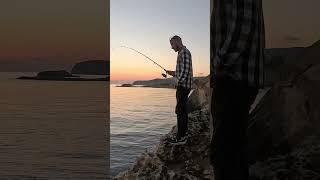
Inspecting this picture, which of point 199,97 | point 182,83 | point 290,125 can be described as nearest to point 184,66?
point 182,83

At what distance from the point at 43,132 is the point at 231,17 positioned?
131 cm

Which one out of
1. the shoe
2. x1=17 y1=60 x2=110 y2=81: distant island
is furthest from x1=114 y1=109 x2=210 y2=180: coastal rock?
x1=17 y1=60 x2=110 y2=81: distant island

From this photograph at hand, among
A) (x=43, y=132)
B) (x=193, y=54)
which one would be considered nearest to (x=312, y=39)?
(x=193, y=54)

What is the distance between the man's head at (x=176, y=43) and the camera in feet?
8.26

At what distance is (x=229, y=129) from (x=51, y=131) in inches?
47.2

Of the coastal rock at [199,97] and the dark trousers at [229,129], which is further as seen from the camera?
the coastal rock at [199,97]

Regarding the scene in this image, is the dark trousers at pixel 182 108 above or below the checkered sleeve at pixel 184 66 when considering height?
below

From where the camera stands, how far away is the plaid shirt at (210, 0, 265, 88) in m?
1.51

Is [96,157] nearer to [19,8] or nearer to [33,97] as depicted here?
[33,97]

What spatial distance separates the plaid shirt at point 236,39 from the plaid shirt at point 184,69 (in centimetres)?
96

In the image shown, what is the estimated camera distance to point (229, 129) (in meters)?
1.51

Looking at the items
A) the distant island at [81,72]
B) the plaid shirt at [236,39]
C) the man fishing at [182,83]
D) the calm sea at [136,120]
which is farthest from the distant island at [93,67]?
the plaid shirt at [236,39]

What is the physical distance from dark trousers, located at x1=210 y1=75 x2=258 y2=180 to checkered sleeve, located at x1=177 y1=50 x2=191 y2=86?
0.99 metres

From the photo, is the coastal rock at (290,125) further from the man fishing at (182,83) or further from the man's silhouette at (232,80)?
the man's silhouette at (232,80)
